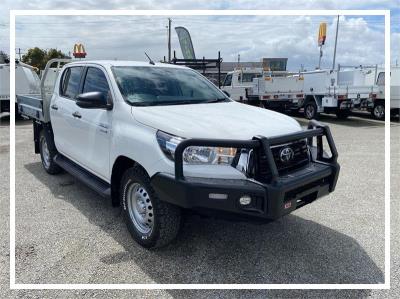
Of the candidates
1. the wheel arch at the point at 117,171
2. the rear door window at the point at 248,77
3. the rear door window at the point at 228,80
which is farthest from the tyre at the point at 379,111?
the wheel arch at the point at 117,171

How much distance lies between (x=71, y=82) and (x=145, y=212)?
260 centimetres

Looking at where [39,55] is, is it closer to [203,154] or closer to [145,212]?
[145,212]

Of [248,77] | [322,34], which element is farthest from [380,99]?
[322,34]

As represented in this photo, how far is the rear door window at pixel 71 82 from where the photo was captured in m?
5.05

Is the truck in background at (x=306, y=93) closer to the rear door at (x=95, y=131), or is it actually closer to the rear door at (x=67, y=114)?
the rear door at (x=67, y=114)

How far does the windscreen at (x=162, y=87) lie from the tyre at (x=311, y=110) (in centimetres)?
1282

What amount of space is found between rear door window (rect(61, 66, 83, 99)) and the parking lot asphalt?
1.36m

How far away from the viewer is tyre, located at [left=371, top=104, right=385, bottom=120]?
51.2 feet

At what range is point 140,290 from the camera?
9.78 ft

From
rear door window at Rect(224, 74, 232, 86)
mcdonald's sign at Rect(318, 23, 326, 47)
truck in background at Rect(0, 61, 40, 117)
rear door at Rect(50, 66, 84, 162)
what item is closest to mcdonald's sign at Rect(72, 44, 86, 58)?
rear door at Rect(50, 66, 84, 162)

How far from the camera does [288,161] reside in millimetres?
3266

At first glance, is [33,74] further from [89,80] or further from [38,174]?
[89,80]

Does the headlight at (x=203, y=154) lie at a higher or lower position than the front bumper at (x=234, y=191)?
higher

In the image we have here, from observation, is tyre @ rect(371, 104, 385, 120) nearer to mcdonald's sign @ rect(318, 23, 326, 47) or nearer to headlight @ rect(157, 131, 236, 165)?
mcdonald's sign @ rect(318, 23, 326, 47)
